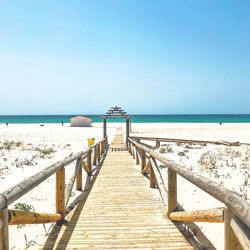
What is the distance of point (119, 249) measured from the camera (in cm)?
402

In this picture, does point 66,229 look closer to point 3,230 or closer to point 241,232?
point 3,230

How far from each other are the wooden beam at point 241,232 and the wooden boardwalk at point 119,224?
1.73 metres

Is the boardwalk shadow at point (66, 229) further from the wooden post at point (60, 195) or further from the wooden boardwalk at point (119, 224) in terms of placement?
the wooden post at point (60, 195)

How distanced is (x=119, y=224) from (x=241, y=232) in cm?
294

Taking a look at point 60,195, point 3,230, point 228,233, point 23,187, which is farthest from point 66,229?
point 228,233

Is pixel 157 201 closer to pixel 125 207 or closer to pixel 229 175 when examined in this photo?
pixel 125 207

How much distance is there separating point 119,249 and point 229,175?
7.08m

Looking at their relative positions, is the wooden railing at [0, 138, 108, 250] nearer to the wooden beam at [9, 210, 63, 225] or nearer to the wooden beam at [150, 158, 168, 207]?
the wooden beam at [9, 210, 63, 225]

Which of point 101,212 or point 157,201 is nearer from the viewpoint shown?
point 101,212

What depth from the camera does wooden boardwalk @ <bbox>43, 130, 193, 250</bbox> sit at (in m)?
4.21

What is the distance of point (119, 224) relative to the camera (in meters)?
5.02

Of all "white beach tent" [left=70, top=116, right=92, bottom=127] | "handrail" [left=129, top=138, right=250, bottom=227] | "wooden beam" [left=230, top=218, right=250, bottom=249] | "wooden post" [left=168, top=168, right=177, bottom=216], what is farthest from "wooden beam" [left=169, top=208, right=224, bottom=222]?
"white beach tent" [left=70, top=116, right=92, bottom=127]

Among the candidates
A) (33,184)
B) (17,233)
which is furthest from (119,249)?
(17,233)

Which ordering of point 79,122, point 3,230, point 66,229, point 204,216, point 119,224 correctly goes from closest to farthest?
point 3,230 → point 204,216 → point 66,229 → point 119,224 → point 79,122
